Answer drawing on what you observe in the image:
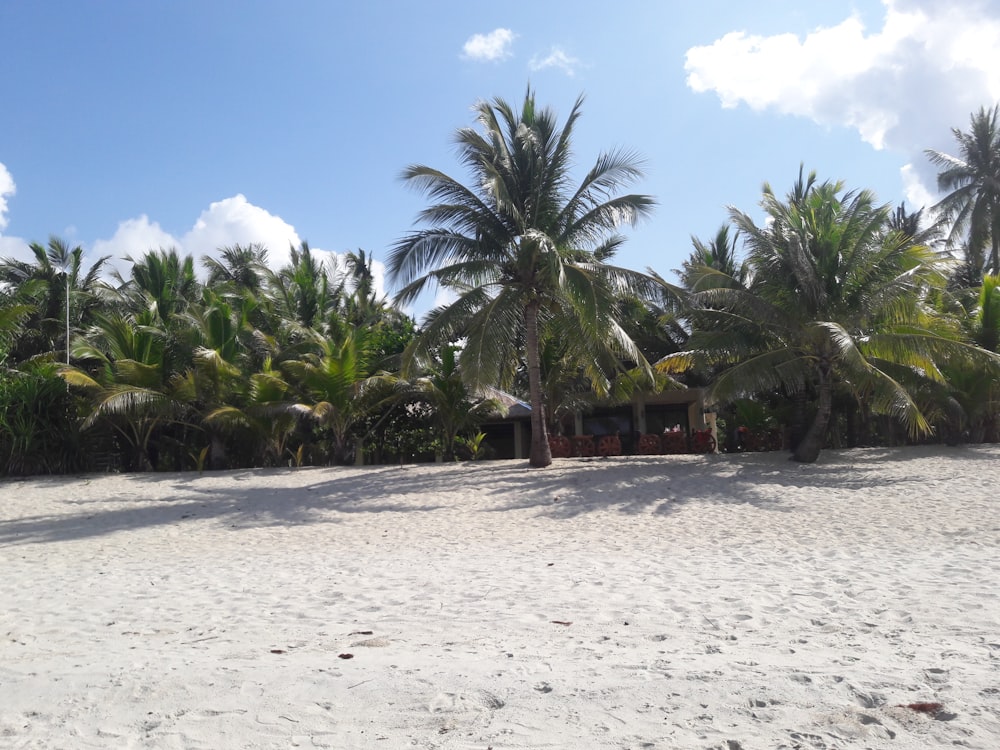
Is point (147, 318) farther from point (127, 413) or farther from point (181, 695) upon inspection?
point (181, 695)

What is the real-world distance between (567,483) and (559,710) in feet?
32.0

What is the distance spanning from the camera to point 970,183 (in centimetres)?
2870

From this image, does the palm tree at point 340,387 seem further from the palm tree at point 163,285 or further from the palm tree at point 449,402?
the palm tree at point 163,285

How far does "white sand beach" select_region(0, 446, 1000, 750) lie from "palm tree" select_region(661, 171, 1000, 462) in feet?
8.89

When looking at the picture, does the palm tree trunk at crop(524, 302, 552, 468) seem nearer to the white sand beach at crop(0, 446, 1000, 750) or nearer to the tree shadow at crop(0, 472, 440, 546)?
the white sand beach at crop(0, 446, 1000, 750)

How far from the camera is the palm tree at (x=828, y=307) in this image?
1405 cm

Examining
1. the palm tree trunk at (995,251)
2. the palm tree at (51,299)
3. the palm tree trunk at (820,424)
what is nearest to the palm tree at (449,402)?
the palm tree trunk at (820,424)

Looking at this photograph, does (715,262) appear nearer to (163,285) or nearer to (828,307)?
(828,307)

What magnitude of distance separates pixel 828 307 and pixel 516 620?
11365 mm

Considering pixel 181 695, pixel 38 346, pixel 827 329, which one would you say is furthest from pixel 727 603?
pixel 38 346

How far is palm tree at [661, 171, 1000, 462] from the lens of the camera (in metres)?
14.1


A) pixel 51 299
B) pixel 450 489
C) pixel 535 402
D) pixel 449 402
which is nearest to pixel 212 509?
pixel 450 489

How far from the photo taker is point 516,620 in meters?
5.56

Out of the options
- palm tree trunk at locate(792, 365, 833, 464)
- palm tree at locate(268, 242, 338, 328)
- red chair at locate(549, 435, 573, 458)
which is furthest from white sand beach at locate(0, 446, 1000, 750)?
palm tree at locate(268, 242, 338, 328)
